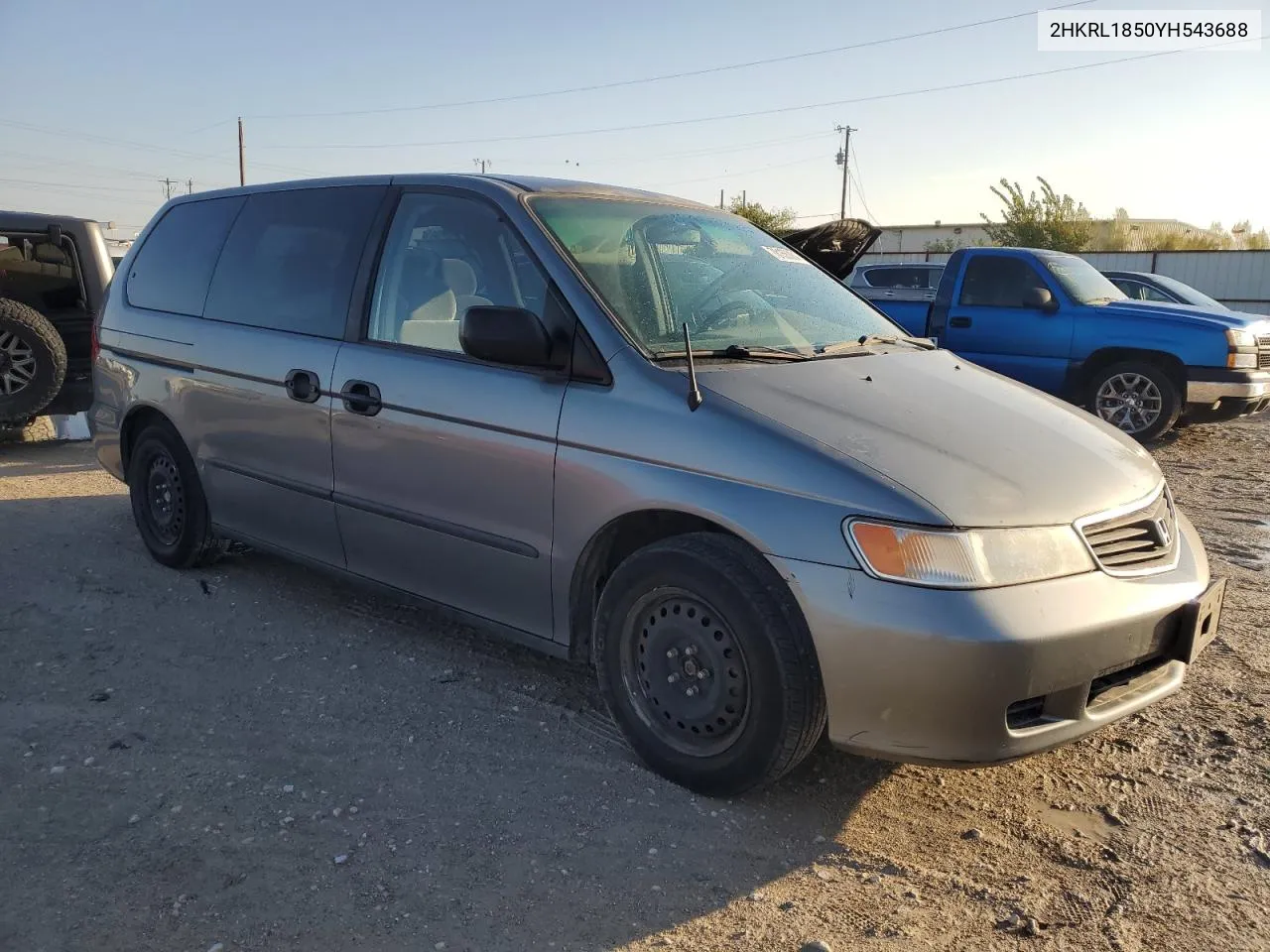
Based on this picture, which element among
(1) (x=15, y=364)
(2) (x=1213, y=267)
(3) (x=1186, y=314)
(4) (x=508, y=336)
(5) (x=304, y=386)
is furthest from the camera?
(2) (x=1213, y=267)

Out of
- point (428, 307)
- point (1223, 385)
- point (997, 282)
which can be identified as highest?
point (997, 282)

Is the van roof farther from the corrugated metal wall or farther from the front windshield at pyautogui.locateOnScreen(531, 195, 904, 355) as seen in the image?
the corrugated metal wall

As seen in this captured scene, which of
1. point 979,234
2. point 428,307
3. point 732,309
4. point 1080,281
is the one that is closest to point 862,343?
point 732,309

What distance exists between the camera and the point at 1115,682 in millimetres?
2711

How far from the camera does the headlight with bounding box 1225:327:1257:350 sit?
8.88m

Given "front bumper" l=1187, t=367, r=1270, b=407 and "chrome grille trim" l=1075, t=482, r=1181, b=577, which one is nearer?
"chrome grille trim" l=1075, t=482, r=1181, b=577

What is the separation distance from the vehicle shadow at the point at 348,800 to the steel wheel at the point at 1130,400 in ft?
24.0

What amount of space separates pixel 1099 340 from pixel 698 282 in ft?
22.9

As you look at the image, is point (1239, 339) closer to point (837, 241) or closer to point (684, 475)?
point (837, 241)

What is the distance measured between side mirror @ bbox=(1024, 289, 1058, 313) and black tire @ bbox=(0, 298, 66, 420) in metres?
8.47

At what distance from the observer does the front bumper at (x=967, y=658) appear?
2.43 m

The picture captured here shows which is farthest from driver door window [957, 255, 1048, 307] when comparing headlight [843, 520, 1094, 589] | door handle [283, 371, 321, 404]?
headlight [843, 520, 1094, 589]

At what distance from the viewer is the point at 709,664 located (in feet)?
9.29

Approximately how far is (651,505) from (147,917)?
5.38 feet
